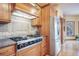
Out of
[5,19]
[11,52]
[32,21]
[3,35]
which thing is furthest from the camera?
[32,21]

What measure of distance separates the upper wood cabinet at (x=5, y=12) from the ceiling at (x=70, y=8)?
79 cm

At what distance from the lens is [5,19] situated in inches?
77.3

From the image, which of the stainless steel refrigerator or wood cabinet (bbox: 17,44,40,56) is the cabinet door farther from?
the stainless steel refrigerator

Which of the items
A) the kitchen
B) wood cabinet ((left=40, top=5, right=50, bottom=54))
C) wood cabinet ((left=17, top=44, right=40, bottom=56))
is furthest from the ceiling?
wood cabinet ((left=17, top=44, right=40, bottom=56))

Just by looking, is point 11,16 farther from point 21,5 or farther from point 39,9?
point 39,9

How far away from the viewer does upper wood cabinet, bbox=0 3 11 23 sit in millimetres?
1901

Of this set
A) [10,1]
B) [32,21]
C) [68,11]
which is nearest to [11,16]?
[10,1]

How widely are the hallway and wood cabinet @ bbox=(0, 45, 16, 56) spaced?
73 centimetres

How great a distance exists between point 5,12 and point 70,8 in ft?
3.17

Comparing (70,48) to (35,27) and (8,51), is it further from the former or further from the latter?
(8,51)

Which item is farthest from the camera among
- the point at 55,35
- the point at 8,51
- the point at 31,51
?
the point at 55,35

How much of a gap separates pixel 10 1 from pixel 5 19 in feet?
0.89

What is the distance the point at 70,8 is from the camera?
6.69 ft

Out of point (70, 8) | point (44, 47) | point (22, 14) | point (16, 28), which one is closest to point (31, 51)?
point (44, 47)
